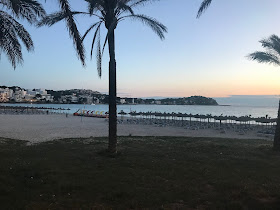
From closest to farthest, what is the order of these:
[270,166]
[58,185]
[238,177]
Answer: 1. [58,185]
2. [238,177]
3. [270,166]

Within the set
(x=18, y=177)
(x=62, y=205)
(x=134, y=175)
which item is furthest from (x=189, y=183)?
(x=18, y=177)

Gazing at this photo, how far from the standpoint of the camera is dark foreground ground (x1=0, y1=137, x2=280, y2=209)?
465cm

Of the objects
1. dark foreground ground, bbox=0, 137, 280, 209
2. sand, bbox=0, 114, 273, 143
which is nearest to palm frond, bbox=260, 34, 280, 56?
dark foreground ground, bbox=0, 137, 280, 209

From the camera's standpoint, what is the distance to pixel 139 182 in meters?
6.06

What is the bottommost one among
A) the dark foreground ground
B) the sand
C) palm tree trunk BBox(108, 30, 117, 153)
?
the sand

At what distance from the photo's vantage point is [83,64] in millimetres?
8305

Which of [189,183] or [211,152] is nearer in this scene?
[189,183]

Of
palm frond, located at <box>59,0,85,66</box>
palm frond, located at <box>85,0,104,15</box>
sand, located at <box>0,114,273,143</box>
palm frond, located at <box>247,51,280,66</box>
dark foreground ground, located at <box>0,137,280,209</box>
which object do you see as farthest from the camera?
sand, located at <box>0,114,273,143</box>

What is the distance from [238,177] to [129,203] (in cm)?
361

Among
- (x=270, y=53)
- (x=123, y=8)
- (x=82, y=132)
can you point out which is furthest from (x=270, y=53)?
(x=82, y=132)

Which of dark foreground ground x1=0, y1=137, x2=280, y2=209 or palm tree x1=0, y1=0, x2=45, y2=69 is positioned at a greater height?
palm tree x1=0, y1=0, x2=45, y2=69

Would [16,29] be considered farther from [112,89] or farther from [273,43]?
[273,43]

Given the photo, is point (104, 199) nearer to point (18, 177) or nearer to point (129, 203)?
point (129, 203)

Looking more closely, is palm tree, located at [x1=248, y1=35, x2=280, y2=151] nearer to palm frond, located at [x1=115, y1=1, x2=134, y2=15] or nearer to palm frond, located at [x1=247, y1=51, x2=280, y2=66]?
palm frond, located at [x1=247, y1=51, x2=280, y2=66]
